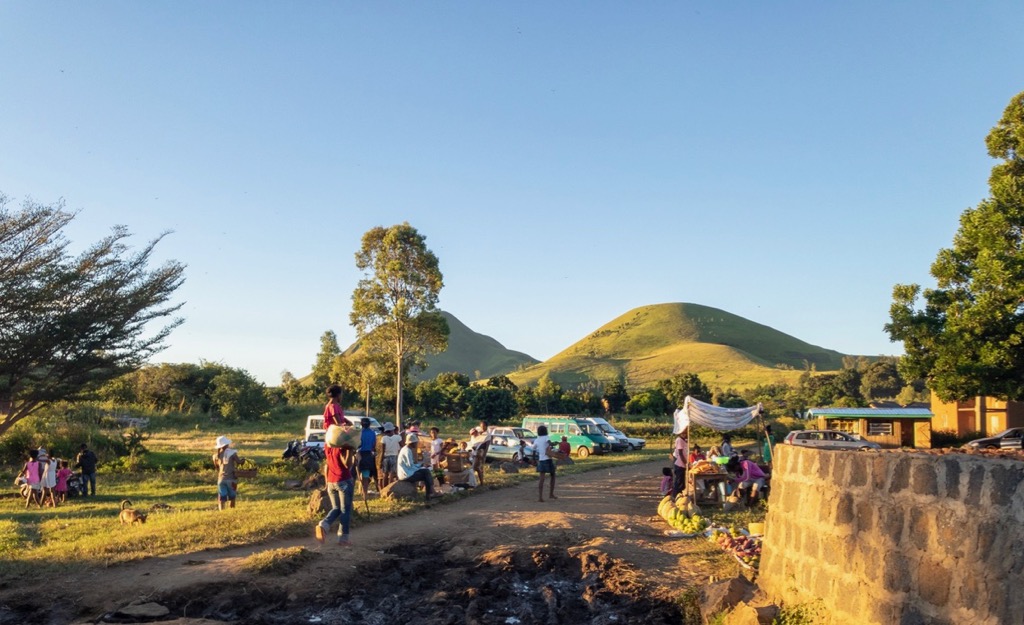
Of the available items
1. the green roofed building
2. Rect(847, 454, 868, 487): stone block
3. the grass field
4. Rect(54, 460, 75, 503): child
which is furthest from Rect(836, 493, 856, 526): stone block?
the green roofed building

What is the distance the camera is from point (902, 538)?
6.02m

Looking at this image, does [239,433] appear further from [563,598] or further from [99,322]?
[563,598]

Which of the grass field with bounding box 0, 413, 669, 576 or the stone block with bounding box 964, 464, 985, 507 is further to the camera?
the grass field with bounding box 0, 413, 669, 576

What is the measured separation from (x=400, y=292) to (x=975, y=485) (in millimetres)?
33754

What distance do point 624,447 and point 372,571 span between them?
2498cm

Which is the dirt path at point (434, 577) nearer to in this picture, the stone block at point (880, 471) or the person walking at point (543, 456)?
the person walking at point (543, 456)

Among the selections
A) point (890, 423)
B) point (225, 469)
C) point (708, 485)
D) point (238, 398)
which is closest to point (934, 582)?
point (708, 485)

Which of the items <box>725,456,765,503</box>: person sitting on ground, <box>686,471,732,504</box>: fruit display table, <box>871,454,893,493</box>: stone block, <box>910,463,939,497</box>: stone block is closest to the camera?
<box>910,463,939,497</box>: stone block

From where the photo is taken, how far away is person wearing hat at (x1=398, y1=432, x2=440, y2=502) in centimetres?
1534

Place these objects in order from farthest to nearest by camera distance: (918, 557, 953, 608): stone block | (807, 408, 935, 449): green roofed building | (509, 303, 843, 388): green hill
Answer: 1. (509, 303, 843, 388): green hill
2. (807, 408, 935, 449): green roofed building
3. (918, 557, 953, 608): stone block

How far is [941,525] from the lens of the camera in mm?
5652

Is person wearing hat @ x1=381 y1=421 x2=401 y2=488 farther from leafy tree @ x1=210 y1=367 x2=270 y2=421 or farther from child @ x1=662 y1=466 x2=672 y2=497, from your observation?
leafy tree @ x1=210 y1=367 x2=270 y2=421

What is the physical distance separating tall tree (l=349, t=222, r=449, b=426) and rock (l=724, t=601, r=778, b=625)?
31076 mm

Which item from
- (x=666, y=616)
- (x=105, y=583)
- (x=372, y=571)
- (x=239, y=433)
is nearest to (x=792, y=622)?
(x=666, y=616)
